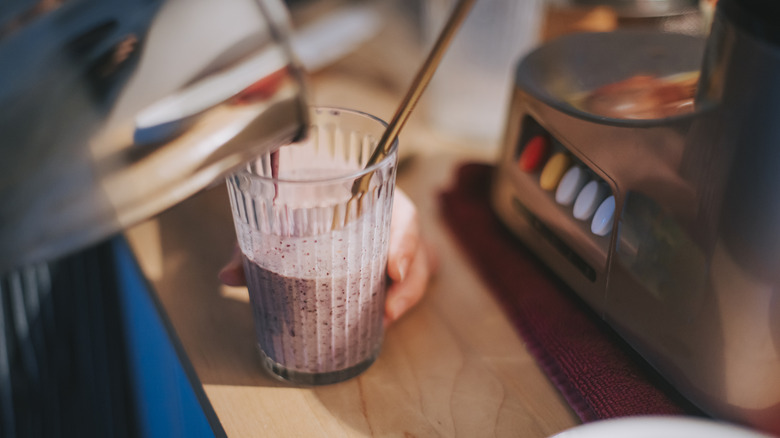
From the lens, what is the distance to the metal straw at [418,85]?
294 millimetres

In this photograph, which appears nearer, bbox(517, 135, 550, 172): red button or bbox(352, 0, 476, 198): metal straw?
bbox(352, 0, 476, 198): metal straw

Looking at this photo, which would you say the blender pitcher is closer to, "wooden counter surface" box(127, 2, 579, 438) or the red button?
"wooden counter surface" box(127, 2, 579, 438)

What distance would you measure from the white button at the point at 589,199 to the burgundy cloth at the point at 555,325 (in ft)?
0.23

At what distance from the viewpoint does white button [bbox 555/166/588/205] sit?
43 centimetres

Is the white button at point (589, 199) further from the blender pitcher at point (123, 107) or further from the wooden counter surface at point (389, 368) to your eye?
the blender pitcher at point (123, 107)

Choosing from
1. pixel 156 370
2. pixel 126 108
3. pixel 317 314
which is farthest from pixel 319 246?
pixel 156 370

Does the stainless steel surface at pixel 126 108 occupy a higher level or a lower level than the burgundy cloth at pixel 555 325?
higher

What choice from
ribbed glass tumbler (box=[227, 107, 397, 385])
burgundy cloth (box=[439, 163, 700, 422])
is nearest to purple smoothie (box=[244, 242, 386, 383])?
ribbed glass tumbler (box=[227, 107, 397, 385])

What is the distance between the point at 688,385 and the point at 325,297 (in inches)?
8.2

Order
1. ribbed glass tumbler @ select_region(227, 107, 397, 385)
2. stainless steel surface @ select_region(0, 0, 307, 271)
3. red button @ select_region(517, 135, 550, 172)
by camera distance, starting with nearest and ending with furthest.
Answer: stainless steel surface @ select_region(0, 0, 307, 271) → ribbed glass tumbler @ select_region(227, 107, 397, 385) → red button @ select_region(517, 135, 550, 172)

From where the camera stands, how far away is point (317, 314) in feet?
1.25

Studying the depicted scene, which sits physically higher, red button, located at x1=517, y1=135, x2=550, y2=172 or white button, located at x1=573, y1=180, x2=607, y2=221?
red button, located at x1=517, y1=135, x2=550, y2=172

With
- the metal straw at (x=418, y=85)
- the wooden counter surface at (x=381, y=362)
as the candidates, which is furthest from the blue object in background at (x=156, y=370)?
the metal straw at (x=418, y=85)

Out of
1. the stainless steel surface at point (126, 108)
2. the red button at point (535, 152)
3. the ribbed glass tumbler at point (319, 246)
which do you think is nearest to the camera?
the stainless steel surface at point (126, 108)
